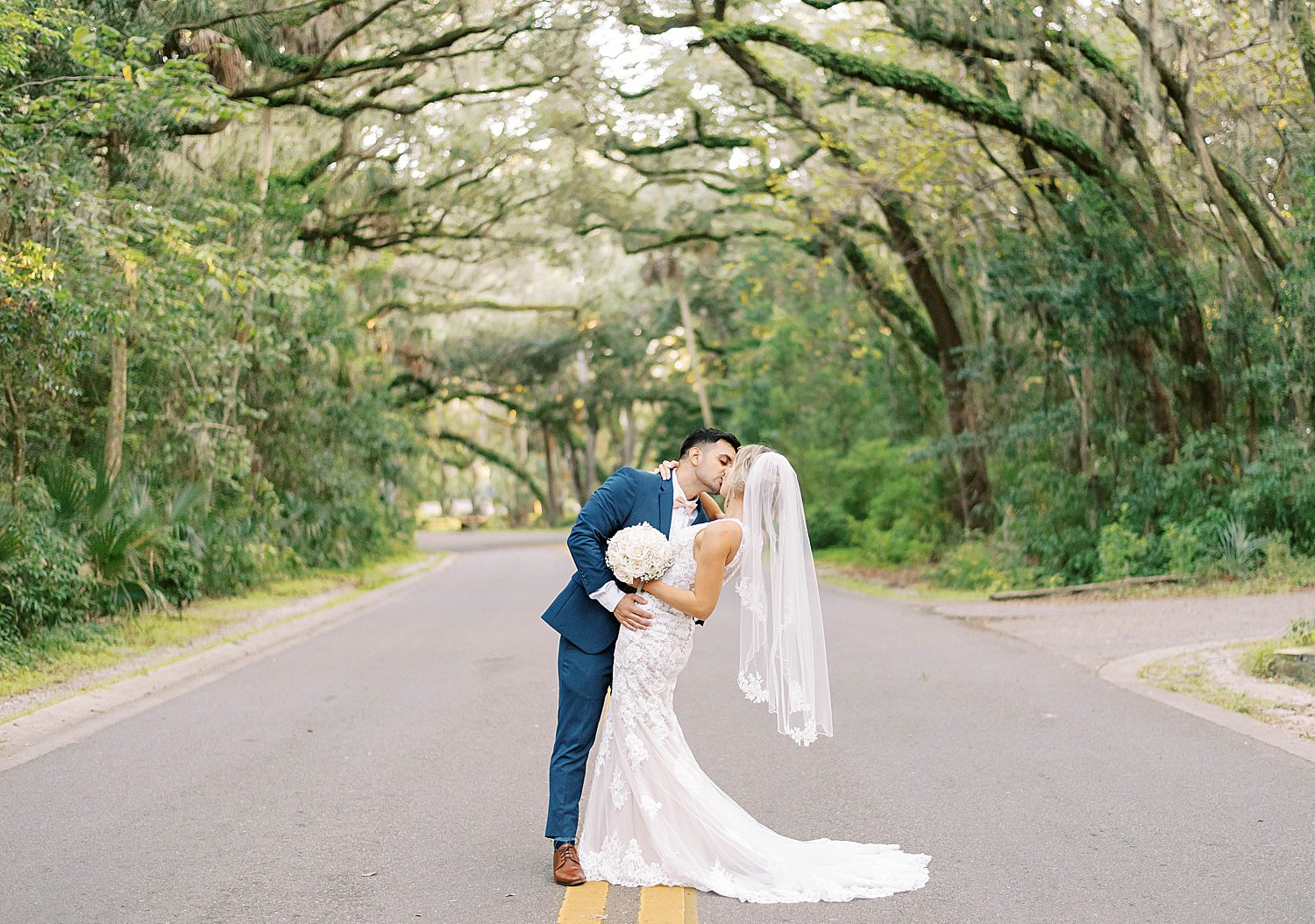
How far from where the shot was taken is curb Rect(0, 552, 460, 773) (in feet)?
28.8

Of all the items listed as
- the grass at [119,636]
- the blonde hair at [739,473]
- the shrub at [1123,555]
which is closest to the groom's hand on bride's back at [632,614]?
the blonde hair at [739,473]

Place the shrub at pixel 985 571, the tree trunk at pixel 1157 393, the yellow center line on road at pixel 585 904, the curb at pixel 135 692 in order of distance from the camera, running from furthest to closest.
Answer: the shrub at pixel 985 571 < the tree trunk at pixel 1157 393 < the curb at pixel 135 692 < the yellow center line on road at pixel 585 904

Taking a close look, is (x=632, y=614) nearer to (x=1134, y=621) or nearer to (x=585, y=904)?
(x=585, y=904)

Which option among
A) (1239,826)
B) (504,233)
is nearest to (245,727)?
(1239,826)

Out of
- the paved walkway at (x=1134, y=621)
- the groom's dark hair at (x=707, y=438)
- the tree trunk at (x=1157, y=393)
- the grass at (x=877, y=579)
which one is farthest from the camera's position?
the grass at (x=877, y=579)

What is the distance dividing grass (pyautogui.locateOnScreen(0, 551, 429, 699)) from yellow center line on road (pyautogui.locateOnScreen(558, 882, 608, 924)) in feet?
22.8

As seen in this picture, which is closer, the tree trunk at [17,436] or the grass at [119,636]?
the grass at [119,636]

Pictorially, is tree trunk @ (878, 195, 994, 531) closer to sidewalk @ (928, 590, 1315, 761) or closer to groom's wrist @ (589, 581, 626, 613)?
sidewalk @ (928, 590, 1315, 761)

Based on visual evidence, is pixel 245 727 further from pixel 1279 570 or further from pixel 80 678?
pixel 1279 570

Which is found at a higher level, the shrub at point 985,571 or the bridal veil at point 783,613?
the bridal veil at point 783,613

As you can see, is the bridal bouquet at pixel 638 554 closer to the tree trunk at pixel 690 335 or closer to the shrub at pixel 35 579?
the shrub at pixel 35 579

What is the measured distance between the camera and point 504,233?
33.3 meters

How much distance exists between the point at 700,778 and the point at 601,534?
1.11 metres

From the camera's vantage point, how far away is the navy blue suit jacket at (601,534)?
219 inches
